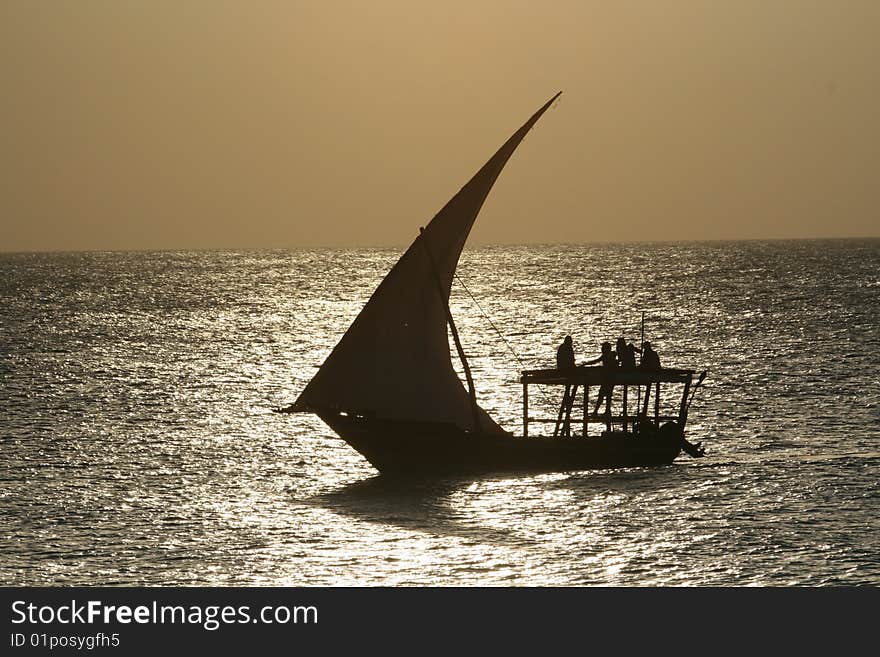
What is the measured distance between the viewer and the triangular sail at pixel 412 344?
44750 millimetres

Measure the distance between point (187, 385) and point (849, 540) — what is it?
159ft

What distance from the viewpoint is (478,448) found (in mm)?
44844

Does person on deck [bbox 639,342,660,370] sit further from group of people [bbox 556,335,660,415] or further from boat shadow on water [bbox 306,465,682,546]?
boat shadow on water [bbox 306,465,682,546]

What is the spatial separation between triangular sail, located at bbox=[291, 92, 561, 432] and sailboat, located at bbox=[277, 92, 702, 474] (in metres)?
0.03

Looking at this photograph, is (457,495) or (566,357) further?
(566,357)

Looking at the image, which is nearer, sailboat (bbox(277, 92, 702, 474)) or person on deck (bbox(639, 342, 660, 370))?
sailboat (bbox(277, 92, 702, 474))

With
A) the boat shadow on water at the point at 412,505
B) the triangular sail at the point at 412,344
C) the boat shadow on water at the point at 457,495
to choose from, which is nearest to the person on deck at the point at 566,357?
the triangular sail at the point at 412,344

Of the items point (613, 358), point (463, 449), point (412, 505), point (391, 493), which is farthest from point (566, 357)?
point (412, 505)

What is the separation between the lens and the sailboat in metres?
44.8

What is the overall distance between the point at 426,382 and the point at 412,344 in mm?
1187

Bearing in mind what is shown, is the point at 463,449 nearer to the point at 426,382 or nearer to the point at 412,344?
the point at 426,382

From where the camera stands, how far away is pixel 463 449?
147ft

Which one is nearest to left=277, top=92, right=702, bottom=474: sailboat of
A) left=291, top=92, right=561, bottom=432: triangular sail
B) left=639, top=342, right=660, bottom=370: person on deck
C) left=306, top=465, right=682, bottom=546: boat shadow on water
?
left=291, top=92, right=561, bottom=432: triangular sail
